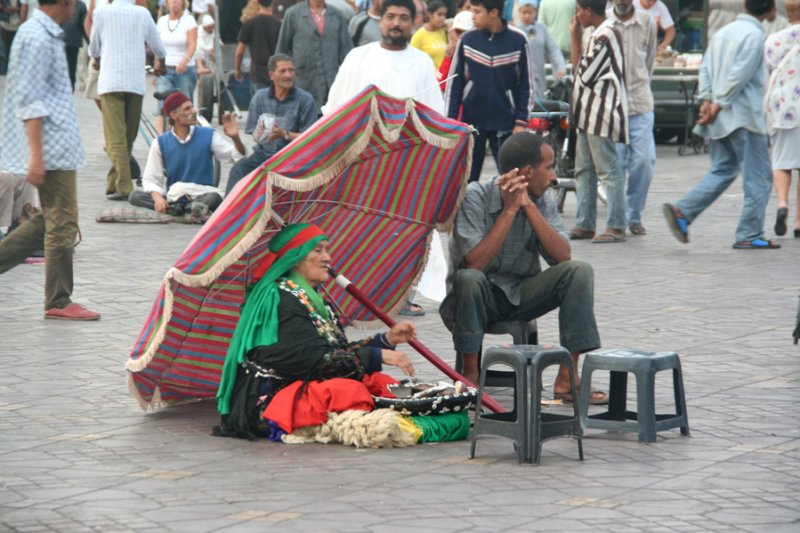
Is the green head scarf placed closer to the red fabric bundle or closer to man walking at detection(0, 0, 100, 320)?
the red fabric bundle

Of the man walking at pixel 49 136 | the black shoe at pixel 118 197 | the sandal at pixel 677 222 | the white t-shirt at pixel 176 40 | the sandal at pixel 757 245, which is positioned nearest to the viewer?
the man walking at pixel 49 136

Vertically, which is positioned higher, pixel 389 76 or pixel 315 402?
pixel 389 76

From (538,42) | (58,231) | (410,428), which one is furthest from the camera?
(538,42)

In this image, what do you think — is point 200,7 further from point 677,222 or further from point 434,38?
point 677,222

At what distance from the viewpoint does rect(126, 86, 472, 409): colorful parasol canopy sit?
5.88 meters

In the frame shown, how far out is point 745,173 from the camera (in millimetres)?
11477

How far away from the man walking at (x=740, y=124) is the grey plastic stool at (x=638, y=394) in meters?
5.28

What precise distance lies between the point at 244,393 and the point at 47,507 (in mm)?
1213

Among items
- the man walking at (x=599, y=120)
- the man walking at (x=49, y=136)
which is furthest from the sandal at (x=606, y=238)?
the man walking at (x=49, y=136)

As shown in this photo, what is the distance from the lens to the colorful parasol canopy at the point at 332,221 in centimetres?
588

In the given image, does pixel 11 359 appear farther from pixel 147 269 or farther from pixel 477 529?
pixel 477 529

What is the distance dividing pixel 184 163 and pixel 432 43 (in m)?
4.16

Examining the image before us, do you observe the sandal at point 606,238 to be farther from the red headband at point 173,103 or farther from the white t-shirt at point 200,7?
the white t-shirt at point 200,7

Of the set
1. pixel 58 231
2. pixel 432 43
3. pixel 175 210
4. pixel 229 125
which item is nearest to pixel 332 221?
pixel 58 231
